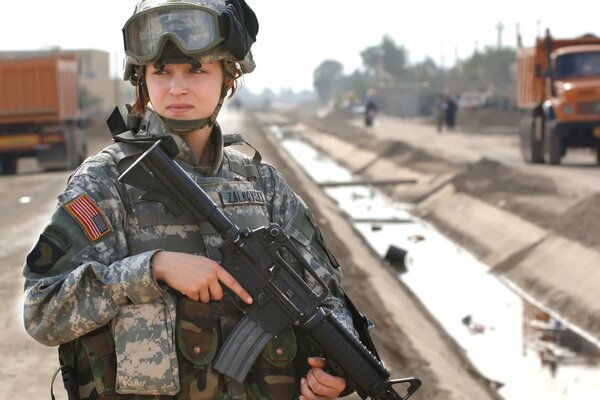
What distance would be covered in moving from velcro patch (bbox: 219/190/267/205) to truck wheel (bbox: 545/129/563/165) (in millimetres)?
21832

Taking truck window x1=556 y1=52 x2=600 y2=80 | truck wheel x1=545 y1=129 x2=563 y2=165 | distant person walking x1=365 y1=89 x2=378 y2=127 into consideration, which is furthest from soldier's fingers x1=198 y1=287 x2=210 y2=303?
distant person walking x1=365 y1=89 x2=378 y2=127

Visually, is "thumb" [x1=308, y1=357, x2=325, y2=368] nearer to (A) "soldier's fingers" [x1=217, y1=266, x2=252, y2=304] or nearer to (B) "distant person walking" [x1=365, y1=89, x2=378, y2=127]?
(A) "soldier's fingers" [x1=217, y1=266, x2=252, y2=304]

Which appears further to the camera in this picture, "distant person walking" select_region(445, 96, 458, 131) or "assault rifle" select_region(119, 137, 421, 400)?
"distant person walking" select_region(445, 96, 458, 131)

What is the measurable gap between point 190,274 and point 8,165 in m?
26.3

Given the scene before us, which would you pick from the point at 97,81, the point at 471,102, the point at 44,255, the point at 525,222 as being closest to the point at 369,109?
the point at 471,102

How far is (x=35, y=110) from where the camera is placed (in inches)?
1033

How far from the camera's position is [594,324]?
11.5 metres

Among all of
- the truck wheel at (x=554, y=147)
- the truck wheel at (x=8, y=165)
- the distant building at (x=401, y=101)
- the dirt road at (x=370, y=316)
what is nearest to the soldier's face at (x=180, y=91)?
the dirt road at (x=370, y=316)

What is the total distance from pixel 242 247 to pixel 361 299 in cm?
828

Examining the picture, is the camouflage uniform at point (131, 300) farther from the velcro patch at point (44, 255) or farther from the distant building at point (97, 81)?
the distant building at point (97, 81)

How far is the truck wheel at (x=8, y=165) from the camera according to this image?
91.5 ft

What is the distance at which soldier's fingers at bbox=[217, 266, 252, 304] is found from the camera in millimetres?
2717

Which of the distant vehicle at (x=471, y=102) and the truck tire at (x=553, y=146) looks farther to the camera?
the distant vehicle at (x=471, y=102)

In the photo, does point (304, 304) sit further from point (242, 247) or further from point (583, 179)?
point (583, 179)
